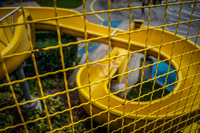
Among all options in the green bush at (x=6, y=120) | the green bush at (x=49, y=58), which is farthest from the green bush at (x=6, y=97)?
the green bush at (x=49, y=58)

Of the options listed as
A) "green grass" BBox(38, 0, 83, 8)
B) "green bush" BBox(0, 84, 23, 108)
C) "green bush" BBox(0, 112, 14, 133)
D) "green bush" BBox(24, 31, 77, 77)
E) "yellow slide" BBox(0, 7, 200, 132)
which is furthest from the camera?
"green grass" BBox(38, 0, 83, 8)

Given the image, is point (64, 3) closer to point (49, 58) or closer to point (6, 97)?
point (49, 58)

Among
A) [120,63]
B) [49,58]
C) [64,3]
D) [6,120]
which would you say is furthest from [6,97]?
[64,3]

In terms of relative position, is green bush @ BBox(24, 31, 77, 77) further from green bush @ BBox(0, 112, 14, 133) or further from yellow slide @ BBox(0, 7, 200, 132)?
green bush @ BBox(0, 112, 14, 133)

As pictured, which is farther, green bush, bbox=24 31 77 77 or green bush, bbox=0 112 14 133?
green bush, bbox=24 31 77 77

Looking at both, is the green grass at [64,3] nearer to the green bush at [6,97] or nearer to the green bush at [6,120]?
the green bush at [6,97]

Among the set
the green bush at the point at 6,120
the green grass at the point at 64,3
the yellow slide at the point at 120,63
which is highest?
the green grass at the point at 64,3

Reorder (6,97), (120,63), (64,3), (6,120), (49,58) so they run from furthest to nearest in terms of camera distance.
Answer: (64,3), (120,63), (49,58), (6,97), (6,120)

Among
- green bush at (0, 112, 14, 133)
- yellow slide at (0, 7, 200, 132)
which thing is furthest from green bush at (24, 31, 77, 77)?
green bush at (0, 112, 14, 133)

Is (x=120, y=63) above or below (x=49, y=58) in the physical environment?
below

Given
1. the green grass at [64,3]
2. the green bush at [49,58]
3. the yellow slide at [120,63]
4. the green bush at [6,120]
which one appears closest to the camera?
the green bush at [6,120]

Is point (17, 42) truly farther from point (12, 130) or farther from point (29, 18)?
point (12, 130)

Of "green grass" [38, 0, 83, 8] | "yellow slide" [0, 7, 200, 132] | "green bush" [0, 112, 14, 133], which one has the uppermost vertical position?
"green grass" [38, 0, 83, 8]

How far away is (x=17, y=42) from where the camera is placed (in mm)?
2252
